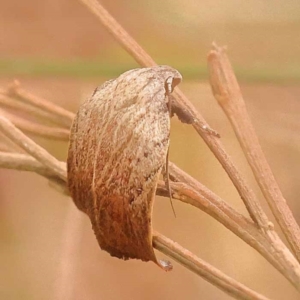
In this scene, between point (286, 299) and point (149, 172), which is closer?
point (149, 172)

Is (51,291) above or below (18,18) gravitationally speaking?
below

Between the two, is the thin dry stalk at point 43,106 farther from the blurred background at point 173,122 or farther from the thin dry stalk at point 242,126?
the blurred background at point 173,122

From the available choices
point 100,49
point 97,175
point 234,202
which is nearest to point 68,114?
point 97,175

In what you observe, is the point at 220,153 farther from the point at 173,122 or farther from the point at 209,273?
the point at 173,122

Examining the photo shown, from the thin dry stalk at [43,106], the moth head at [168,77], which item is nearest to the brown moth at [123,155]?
the moth head at [168,77]

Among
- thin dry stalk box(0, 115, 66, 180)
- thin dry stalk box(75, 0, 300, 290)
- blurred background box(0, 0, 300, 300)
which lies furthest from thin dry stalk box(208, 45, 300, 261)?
blurred background box(0, 0, 300, 300)

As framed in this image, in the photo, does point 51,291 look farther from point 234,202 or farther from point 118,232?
point 118,232
